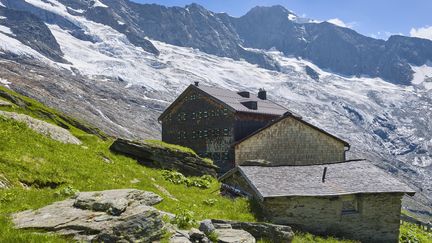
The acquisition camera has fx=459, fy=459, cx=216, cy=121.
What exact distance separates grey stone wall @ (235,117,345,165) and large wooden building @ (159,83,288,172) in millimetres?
2241

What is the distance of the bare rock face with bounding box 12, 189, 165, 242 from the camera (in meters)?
13.0

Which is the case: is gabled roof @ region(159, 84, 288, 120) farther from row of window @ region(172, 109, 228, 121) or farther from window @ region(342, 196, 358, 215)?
window @ region(342, 196, 358, 215)

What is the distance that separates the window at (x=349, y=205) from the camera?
99.2ft

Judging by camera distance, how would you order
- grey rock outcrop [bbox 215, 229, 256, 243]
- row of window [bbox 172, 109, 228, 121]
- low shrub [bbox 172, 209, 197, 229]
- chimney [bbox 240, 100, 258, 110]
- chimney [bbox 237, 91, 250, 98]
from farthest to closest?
chimney [bbox 237, 91, 250, 98], chimney [bbox 240, 100, 258, 110], row of window [bbox 172, 109, 228, 121], low shrub [bbox 172, 209, 197, 229], grey rock outcrop [bbox 215, 229, 256, 243]

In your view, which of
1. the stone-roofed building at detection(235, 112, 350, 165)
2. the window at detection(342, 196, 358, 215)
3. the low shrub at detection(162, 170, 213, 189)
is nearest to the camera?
the window at detection(342, 196, 358, 215)

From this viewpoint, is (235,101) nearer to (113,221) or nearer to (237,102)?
(237,102)

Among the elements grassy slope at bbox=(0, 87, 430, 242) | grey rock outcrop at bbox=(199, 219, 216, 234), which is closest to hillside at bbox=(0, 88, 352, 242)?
grassy slope at bbox=(0, 87, 430, 242)

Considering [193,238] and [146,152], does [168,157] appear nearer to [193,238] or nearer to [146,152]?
[146,152]

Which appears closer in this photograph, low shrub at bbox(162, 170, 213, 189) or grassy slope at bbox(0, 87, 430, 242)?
grassy slope at bbox(0, 87, 430, 242)

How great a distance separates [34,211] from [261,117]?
42.3 meters

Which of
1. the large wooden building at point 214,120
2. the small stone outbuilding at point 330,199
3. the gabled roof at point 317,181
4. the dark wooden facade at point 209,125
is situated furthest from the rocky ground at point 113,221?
the large wooden building at point 214,120

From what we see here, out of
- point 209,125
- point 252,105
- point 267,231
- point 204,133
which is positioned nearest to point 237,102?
point 252,105

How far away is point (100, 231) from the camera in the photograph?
1303cm

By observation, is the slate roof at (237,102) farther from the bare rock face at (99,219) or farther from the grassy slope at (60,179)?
the bare rock face at (99,219)
